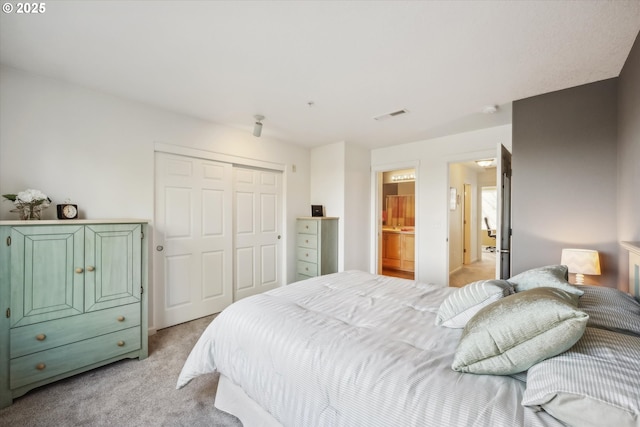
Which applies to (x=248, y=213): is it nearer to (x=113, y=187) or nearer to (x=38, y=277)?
(x=113, y=187)

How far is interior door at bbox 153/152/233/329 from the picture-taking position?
293cm

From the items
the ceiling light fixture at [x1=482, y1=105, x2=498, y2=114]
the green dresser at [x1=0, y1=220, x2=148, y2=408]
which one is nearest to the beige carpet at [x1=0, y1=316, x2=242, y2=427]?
the green dresser at [x1=0, y1=220, x2=148, y2=408]

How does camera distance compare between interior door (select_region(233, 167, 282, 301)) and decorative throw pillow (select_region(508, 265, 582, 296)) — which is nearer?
decorative throw pillow (select_region(508, 265, 582, 296))

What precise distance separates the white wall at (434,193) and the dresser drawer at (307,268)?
1622 mm

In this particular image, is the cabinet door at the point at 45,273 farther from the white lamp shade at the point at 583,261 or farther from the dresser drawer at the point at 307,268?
the white lamp shade at the point at 583,261

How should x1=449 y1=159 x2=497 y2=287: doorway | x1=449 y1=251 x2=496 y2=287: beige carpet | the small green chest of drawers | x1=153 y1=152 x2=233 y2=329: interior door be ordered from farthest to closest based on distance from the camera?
x1=449 y1=159 x2=497 y2=287: doorway → x1=449 y1=251 x2=496 y2=287: beige carpet → the small green chest of drawers → x1=153 y1=152 x2=233 y2=329: interior door

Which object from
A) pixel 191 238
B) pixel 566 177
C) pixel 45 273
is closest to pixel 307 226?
pixel 191 238

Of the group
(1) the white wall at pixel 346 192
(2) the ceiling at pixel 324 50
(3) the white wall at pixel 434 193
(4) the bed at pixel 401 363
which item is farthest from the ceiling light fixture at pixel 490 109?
(4) the bed at pixel 401 363

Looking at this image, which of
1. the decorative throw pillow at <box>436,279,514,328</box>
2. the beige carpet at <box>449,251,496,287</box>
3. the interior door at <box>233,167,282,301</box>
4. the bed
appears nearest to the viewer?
the bed

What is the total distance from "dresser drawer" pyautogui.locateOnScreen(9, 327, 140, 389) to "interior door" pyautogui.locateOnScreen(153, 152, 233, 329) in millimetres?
673

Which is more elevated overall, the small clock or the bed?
the small clock

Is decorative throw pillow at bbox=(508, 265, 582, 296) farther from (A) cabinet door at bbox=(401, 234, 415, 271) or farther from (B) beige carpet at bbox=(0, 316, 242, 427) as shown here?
(A) cabinet door at bbox=(401, 234, 415, 271)

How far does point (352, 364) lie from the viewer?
3.49 feet

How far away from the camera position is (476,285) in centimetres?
139
